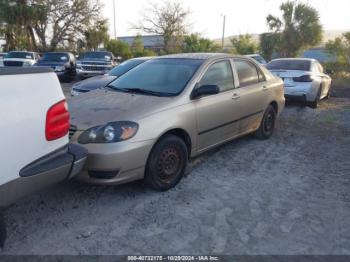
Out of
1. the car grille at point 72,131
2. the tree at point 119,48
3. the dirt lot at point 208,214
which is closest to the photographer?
the dirt lot at point 208,214

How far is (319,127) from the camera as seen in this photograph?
7.65 meters

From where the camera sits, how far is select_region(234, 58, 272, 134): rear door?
543 centimetres

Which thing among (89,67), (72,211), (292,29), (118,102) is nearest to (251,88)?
(118,102)

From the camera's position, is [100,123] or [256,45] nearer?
[100,123]

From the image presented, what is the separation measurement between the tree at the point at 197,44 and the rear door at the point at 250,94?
25.9 m

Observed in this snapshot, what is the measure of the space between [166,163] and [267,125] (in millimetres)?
2977

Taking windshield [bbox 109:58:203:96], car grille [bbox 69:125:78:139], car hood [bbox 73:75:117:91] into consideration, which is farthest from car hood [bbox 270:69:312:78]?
car grille [bbox 69:125:78:139]

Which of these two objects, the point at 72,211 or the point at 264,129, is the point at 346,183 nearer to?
the point at 264,129

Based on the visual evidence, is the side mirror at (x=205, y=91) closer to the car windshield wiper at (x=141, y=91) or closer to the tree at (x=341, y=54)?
the car windshield wiper at (x=141, y=91)

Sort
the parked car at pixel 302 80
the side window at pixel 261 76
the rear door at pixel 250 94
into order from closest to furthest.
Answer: the rear door at pixel 250 94, the side window at pixel 261 76, the parked car at pixel 302 80

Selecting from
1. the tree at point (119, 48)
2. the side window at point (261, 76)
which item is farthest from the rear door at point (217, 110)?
the tree at point (119, 48)

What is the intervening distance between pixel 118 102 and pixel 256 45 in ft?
A: 108

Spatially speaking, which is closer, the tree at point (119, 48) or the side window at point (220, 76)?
the side window at point (220, 76)

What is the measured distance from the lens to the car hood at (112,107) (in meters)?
3.83
